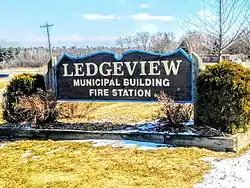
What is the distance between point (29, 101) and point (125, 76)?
2005mm

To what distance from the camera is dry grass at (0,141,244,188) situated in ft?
15.2

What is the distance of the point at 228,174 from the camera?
4.69 m

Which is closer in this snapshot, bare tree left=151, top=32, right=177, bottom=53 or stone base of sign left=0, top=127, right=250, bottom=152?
stone base of sign left=0, top=127, right=250, bottom=152

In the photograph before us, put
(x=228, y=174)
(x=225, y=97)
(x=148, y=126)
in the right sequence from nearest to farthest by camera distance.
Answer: (x=228, y=174) < (x=225, y=97) < (x=148, y=126)

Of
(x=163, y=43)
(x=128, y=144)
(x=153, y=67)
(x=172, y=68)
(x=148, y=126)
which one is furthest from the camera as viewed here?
(x=163, y=43)

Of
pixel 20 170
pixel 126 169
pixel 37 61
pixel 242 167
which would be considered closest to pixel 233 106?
pixel 242 167

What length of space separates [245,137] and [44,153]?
3.40 meters

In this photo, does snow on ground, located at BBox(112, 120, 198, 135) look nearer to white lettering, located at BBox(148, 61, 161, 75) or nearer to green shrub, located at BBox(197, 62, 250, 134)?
green shrub, located at BBox(197, 62, 250, 134)

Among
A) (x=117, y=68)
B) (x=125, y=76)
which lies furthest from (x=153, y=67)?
(x=117, y=68)

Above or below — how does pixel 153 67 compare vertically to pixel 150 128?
above

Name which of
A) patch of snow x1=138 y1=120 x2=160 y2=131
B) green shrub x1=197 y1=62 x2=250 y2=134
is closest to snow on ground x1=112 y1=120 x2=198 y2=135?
patch of snow x1=138 y1=120 x2=160 y2=131

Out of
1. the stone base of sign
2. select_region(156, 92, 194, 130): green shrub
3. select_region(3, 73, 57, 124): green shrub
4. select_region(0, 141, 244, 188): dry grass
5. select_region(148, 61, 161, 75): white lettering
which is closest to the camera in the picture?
select_region(0, 141, 244, 188): dry grass

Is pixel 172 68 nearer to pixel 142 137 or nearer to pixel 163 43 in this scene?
pixel 142 137

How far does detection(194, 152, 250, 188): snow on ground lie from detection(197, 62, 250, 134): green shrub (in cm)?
82
